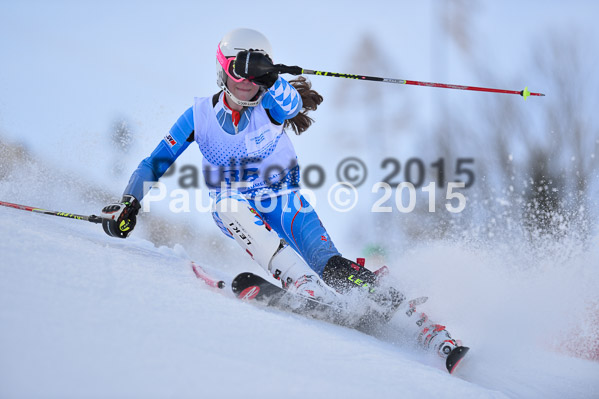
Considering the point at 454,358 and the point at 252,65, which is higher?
the point at 252,65

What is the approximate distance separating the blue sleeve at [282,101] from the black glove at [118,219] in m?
0.99

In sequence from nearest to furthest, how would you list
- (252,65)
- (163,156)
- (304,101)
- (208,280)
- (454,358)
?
(454,358), (208,280), (252,65), (163,156), (304,101)

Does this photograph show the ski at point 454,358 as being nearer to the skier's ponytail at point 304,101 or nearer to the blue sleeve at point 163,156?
the skier's ponytail at point 304,101

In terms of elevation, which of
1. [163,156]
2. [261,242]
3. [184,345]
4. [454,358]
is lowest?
[184,345]

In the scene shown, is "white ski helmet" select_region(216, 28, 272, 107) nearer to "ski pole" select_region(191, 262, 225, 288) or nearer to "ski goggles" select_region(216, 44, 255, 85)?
"ski goggles" select_region(216, 44, 255, 85)

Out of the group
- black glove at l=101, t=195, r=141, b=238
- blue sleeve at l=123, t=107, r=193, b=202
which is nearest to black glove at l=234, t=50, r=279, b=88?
blue sleeve at l=123, t=107, r=193, b=202

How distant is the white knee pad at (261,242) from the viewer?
2.71 meters

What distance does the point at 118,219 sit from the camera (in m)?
2.98

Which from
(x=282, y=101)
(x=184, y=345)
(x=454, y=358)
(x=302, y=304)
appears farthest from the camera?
(x=282, y=101)

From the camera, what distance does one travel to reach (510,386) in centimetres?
245

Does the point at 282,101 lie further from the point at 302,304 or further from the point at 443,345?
the point at 443,345

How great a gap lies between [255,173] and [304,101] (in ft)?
2.02

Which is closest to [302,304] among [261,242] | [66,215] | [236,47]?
[261,242]

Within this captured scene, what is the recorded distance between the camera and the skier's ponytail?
11.3 feet
